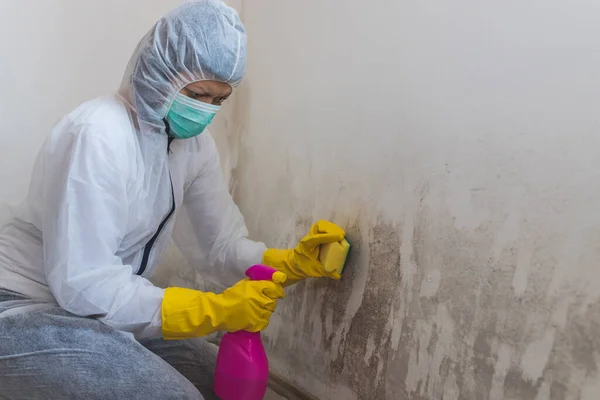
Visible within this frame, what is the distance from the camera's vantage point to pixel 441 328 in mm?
1088

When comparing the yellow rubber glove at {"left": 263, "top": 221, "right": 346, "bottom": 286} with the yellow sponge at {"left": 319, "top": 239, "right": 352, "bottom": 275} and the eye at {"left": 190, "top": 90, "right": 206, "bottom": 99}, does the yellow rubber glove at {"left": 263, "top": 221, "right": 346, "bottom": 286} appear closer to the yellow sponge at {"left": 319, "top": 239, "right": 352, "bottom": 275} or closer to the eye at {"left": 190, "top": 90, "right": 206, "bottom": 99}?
the yellow sponge at {"left": 319, "top": 239, "right": 352, "bottom": 275}

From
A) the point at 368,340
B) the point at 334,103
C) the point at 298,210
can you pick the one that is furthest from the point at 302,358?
the point at 334,103

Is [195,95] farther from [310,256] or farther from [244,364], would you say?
[244,364]

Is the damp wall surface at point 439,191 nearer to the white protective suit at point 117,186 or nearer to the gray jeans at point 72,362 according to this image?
the white protective suit at point 117,186

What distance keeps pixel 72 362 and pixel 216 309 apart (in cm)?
27

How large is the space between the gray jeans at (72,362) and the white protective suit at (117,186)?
40mm

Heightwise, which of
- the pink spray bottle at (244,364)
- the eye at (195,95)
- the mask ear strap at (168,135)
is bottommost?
the pink spray bottle at (244,364)

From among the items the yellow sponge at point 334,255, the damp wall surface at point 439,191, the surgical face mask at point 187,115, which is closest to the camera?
the damp wall surface at point 439,191

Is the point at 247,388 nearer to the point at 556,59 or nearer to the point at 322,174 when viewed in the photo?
the point at 322,174

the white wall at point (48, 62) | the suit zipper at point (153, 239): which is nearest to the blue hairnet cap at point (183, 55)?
the suit zipper at point (153, 239)

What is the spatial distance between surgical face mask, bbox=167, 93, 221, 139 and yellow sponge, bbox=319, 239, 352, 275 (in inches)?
14.8

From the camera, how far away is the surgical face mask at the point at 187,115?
112 centimetres

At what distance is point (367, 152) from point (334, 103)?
170 mm

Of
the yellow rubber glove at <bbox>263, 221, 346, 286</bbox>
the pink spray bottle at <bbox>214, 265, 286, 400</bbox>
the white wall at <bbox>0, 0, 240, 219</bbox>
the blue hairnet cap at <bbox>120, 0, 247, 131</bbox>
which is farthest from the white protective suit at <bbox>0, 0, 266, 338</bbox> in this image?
the white wall at <bbox>0, 0, 240, 219</bbox>
